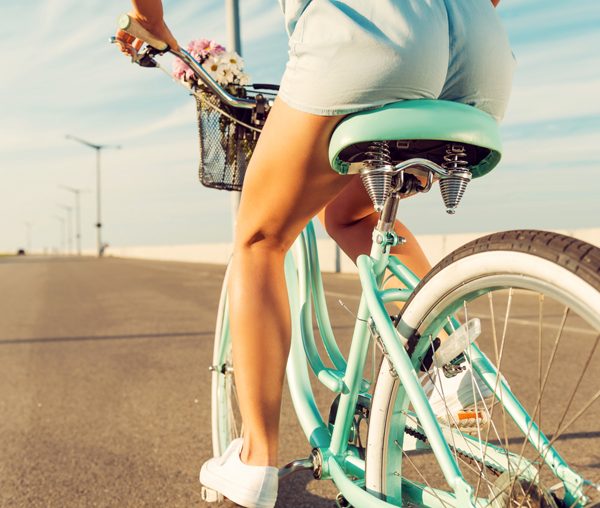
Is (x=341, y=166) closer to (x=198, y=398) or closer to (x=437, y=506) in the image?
(x=437, y=506)

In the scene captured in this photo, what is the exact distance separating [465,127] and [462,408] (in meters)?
0.67

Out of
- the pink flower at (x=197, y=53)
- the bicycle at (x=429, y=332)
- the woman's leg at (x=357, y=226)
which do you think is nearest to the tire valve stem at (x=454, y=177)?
the bicycle at (x=429, y=332)

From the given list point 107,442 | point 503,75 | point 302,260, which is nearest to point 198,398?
point 107,442

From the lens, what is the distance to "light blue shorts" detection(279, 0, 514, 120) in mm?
1604

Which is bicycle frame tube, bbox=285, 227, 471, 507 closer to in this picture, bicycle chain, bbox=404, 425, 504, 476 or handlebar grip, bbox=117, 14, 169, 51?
bicycle chain, bbox=404, 425, 504, 476

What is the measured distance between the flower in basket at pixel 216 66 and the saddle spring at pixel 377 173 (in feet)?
2.70

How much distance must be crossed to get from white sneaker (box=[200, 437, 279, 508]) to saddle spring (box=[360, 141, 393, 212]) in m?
0.81

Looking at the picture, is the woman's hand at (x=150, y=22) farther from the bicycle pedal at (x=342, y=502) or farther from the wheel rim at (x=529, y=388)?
the bicycle pedal at (x=342, y=502)

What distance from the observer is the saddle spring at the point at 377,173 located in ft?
5.65

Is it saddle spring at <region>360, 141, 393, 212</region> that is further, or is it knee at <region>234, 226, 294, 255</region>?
knee at <region>234, 226, 294, 255</region>

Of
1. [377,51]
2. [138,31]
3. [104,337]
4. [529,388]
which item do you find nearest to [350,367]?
[377,51]

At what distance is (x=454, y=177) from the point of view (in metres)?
1.76

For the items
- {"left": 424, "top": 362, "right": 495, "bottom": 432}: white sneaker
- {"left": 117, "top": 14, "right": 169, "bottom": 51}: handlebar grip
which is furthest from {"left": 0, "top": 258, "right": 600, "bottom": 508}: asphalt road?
{"left": 117, "top": 14, "right": 169, "bottom": 51}: handlebar grip

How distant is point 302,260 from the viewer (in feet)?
7.61
